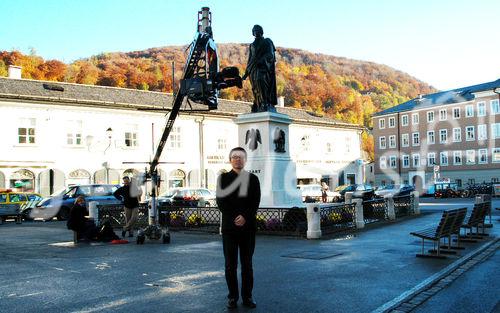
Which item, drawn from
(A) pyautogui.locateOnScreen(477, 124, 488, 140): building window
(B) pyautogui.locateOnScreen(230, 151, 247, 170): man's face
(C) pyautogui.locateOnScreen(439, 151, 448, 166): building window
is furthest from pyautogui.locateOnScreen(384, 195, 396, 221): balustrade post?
(C) pyautogui.locateOnScreen(439, 151, 448, 166): building window

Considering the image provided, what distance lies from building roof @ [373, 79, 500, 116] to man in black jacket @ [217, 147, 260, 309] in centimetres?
6264

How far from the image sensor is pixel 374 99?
95438 mm

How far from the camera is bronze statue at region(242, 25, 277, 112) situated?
17234 mm

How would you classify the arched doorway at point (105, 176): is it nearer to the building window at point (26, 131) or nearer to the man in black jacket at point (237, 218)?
the building window at point (26, 131)

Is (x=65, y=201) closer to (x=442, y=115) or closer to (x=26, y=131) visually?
(x=26, y=131)

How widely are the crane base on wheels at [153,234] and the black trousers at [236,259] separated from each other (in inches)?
314

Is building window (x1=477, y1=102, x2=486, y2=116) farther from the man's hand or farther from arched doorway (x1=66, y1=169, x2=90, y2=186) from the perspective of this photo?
the man's hand

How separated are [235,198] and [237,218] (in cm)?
25

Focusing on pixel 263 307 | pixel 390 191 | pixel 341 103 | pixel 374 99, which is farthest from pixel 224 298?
pixel 374 99

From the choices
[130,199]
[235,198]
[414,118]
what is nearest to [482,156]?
[414,118]

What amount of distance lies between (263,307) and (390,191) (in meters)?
39.3

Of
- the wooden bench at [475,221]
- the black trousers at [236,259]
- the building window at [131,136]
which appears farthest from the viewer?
the building window at [131,136]

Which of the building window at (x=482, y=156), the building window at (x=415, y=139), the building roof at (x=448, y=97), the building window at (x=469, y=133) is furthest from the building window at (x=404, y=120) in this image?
the building window at (x=482, y=156)

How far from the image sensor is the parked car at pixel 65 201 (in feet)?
93.2
